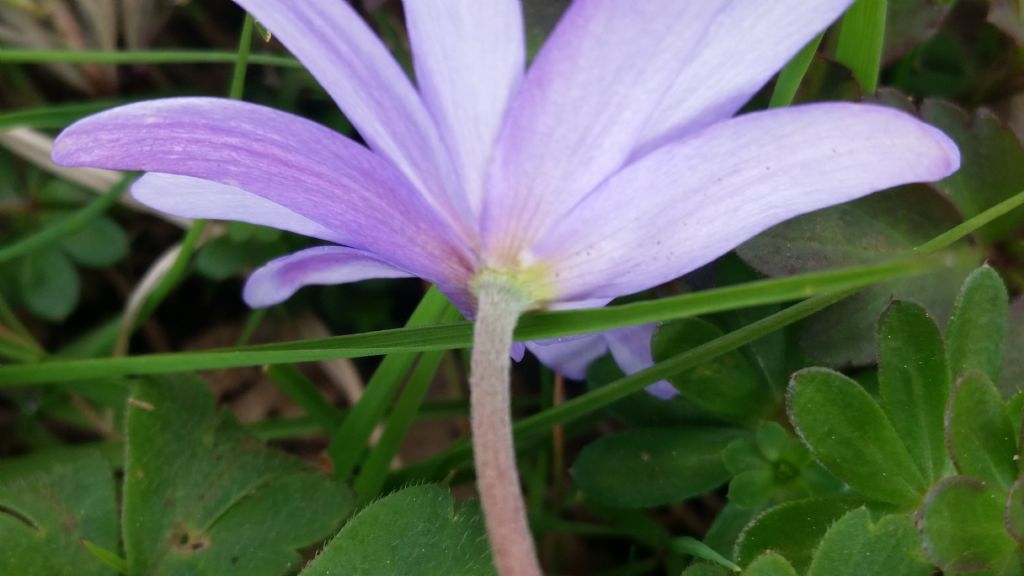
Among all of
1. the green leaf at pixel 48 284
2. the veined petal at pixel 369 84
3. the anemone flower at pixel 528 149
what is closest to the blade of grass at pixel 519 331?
the anemone flower at pixel 528 149

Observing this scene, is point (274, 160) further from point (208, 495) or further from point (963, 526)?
point (963, 526)

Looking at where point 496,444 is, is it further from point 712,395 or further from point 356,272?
point 712,395

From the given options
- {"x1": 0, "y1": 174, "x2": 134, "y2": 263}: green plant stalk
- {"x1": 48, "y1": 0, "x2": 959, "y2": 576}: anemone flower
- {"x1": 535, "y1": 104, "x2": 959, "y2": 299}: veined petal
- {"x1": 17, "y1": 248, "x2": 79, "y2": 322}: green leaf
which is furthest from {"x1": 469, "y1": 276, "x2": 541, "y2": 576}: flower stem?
{"x1": 17, "y1": 248, "x2": 79, "y2": 322}: green leaf

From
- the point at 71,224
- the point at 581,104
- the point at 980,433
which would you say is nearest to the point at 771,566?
the point at 980,433

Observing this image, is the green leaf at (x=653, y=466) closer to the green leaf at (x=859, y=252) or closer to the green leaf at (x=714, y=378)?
the green leaf at (x=714, y=378)

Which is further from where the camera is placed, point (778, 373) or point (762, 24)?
point (778, 373)

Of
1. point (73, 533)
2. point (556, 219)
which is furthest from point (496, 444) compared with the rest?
point (73, 533)

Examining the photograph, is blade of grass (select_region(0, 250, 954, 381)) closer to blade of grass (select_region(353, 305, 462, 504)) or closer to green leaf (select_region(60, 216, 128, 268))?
blade of grass (select_region(353, 305, 462, 504))
